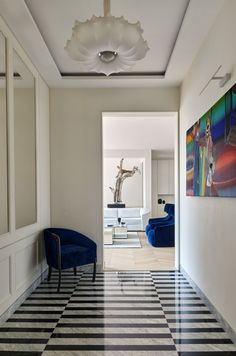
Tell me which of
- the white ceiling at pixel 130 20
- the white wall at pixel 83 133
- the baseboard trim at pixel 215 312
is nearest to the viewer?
the baseboard trim at pixel 215 312

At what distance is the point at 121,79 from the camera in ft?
16.2

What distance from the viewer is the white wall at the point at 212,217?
279cm

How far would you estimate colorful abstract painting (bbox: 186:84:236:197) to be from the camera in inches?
105

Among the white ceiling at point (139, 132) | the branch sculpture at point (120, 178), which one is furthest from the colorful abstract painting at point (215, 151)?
the branch sculpture at point (120, 178)

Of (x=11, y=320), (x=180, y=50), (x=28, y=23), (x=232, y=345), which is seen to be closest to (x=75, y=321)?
(x=11, y=320)

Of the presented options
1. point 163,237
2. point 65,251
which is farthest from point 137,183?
point 65,251

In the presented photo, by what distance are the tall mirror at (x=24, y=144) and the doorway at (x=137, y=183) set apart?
5.07 ft

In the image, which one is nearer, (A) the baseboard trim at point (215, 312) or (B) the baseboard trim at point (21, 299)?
(A) the baseboard trim at point (215, 312)

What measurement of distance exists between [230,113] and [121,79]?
8.43ft

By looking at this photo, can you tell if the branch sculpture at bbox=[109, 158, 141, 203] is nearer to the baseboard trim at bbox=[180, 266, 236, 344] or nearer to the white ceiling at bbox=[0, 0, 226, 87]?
the white ceiling at bbox=[0, 0, 226, 87]

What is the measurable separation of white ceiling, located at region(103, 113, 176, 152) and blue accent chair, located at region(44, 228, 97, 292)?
212 cm

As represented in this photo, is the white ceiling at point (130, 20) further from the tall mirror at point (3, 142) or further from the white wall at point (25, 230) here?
the tall mirror at point (3, 142)

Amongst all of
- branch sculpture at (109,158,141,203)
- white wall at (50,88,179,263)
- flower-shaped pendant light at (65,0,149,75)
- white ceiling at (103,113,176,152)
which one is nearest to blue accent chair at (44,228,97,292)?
white wall at (50,88,179,263)

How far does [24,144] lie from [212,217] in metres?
2.33
